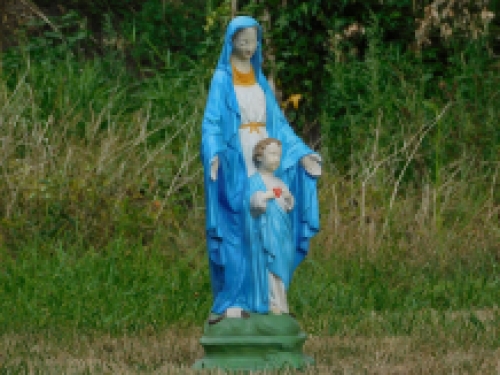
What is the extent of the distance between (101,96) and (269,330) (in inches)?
238

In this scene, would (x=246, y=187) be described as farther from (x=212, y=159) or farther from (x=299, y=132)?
(x=299, y=132)

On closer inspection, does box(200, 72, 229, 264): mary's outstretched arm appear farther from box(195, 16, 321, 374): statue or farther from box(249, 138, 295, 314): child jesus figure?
box(249, 138, 295, 314): child jesus figure

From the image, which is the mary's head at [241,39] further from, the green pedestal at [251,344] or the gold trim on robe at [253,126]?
the green pedestal at [251,344]

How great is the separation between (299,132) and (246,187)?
624 cm

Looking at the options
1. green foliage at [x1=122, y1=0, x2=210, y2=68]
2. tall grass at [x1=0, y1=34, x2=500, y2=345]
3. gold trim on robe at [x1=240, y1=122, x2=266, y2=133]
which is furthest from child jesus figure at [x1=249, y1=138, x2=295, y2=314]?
green foliage at [x1=122, y1=0, x2=210, y2=68]

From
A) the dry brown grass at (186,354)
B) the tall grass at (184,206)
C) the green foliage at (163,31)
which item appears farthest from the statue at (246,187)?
the green foliage at (163,31)

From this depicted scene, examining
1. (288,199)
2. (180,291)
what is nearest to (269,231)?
(288,199)

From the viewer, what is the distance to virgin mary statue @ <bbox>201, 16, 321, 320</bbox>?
6113 mm

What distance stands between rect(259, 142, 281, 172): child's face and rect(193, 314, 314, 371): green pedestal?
81 centimetres

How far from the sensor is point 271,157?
242 inches

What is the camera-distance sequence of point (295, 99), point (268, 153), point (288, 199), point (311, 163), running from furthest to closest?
point (295, 99) → point (311, 163) → point (288, 199) → point (268, 153)

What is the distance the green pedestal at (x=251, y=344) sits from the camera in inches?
237

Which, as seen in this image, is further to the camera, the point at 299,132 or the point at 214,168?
the point at 299,132

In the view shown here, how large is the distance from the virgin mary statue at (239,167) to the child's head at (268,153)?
6cm
